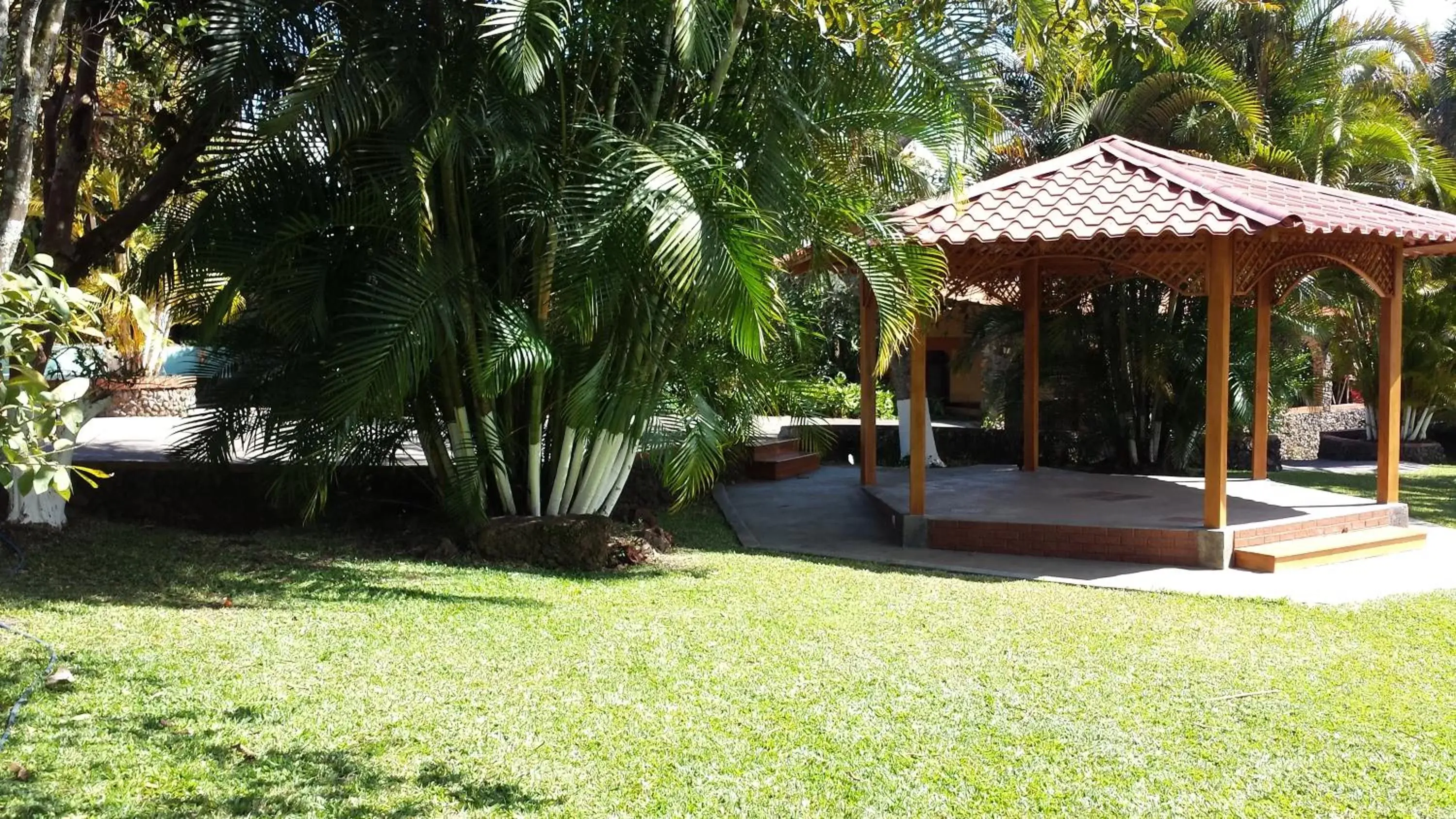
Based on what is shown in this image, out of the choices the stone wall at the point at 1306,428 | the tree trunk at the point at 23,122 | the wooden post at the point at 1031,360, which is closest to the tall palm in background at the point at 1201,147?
the wooden post at the point at 1031,360

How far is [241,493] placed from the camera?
11039 millimetres

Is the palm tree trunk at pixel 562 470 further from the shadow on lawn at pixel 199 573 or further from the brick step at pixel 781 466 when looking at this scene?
the brick step at pixel 781 466

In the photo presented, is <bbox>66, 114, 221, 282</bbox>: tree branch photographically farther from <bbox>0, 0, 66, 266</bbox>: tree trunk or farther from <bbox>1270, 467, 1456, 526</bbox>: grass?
<bbox>1270, 467, 1456, 526</bbox>: grass

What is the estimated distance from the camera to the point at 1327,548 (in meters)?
9.34

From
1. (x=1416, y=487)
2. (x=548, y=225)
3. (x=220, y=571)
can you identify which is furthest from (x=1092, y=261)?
(x=220, y=571)

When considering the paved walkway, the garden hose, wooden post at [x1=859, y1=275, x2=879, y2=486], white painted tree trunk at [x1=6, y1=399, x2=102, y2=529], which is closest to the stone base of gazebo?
the paved walkway

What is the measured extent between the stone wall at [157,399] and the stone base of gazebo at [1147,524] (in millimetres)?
15373

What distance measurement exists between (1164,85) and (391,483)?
10.4 metres

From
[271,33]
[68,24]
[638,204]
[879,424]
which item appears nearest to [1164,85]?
[879,424]

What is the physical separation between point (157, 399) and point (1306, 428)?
21167mm

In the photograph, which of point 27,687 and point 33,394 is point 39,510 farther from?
point 33,394

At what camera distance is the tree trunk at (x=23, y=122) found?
14.5 feet

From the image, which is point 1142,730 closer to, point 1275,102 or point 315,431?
point 315,431

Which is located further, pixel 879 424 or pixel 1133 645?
pixel 879 424
